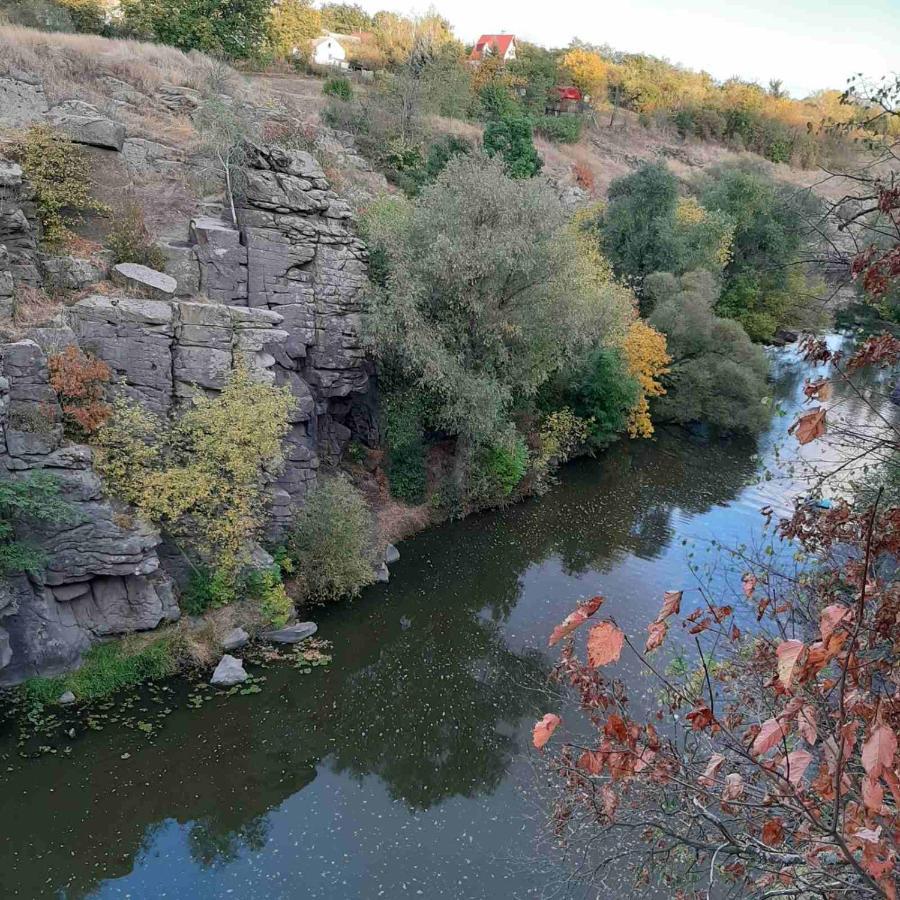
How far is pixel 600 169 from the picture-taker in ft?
183

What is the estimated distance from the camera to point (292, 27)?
171 ft

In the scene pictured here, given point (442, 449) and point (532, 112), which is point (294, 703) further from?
point (532, 112)

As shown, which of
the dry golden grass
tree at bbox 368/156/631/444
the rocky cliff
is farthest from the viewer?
the dry golden grass

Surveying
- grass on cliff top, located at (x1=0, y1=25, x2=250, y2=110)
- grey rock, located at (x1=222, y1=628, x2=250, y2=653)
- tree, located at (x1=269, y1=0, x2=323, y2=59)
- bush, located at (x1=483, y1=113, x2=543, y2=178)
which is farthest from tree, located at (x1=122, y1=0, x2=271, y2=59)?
grey rock, located at (x1=222, y1=628, x2=250, y2=653)

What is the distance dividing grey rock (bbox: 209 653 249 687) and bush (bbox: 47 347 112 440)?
220 inches

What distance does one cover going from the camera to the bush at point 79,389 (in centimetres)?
1505

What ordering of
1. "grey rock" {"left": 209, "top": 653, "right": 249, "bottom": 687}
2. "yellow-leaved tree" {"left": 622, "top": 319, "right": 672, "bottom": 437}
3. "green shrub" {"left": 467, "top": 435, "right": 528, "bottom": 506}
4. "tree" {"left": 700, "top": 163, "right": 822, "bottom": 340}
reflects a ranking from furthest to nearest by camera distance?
"tree" {"left": 700, "top": 163, "right": 822, "bottom": 340}
"yellow-leaved tree" {"left": 622, "top": 319, "right": 672, "bottom": 437}
"green shrub" {"left": 467, "top": 435, "right": 528, "bottom": 506}
"grey rock" {"left": 209, "top": 653, "right": 249, "bottom": 687}

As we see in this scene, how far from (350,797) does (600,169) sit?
2065 inches

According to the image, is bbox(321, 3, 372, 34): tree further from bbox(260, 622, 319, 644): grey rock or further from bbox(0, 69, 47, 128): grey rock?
bbox(260, 622, 319, 644): grey rock

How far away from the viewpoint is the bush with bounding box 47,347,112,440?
49.4 feet

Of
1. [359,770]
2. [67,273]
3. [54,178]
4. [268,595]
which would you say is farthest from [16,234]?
[359,770]

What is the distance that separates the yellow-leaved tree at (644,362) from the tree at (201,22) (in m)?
26.3

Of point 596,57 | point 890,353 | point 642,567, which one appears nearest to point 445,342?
point 642,567

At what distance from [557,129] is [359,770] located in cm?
5292
